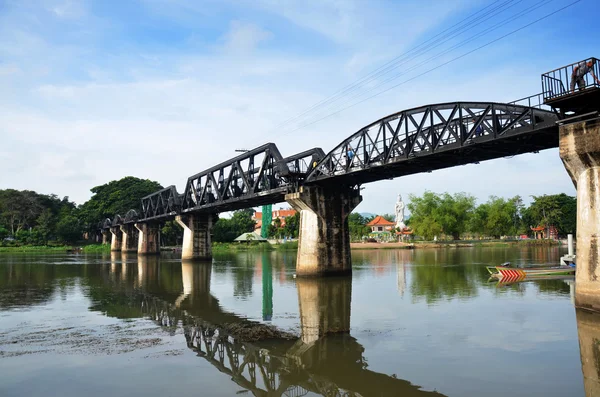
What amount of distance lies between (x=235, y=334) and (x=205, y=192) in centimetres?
5350

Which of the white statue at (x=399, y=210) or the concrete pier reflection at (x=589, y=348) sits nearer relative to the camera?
the concrete pier reflection at (x=589, y=348)

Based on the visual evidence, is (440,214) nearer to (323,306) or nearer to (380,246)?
(380,246)

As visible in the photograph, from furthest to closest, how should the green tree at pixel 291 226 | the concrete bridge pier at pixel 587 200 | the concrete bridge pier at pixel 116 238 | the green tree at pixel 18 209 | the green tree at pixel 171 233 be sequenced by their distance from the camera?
1. the green tree at pixel 171 233
2. the green tree at pixel 291 226
3. the green tree at pixel 18 209
4. the concrete bridge pier at pixel 116 238
5. the concrete bridge pier at pixel 587 200

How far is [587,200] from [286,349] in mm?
15326

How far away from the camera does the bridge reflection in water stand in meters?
12.0

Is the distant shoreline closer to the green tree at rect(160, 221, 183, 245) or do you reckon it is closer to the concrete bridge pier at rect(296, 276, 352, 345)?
the green tree at rect(160, 221, 183, 245)

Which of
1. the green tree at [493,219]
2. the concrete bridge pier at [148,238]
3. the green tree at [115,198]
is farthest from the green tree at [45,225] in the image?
the green tree at [493,219]

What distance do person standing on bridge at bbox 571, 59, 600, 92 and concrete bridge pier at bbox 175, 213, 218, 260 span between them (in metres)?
60.8

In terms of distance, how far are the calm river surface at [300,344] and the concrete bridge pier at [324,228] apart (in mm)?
9407

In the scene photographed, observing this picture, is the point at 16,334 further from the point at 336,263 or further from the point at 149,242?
the point at 149,242

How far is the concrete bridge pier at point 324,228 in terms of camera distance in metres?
40.2

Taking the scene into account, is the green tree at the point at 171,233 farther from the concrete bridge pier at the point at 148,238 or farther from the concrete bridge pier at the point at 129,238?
the concrete bridge pier at the point at 148,238

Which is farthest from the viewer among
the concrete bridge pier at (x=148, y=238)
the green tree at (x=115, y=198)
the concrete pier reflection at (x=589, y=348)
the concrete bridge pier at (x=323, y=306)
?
the green tree at (x=115, y=198)

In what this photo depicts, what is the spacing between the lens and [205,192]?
7000 cm
